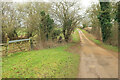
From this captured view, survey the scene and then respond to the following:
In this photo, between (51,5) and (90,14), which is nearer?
(51,5)

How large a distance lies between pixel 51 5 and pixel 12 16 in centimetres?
735

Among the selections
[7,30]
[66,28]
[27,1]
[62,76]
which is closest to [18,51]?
[62,76]

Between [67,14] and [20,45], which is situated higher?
[67,14]

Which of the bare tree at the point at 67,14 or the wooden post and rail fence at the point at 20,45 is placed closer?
the wooden post and rail fence at the point at 20,45

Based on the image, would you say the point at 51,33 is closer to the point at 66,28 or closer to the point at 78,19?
the point at 66,28

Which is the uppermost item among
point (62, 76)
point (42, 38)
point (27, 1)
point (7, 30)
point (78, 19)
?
point (27, 1)

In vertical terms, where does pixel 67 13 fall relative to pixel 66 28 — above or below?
above

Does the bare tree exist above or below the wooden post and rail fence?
above

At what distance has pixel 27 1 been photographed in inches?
622

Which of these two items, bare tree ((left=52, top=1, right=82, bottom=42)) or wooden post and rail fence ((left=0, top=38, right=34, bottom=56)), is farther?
bare tree ((left=52, top=1, right=82, bottom=42))

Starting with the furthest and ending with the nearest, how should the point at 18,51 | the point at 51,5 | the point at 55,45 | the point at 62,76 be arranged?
1. the point at 51,5
2. the point at 55,45
3. the point at 18,51
4. the point at 62,76

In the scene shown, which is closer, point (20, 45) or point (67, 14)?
point (20, 45)

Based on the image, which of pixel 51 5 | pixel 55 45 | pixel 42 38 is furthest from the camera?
pixel 51 5

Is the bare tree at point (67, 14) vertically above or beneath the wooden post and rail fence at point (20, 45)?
above
